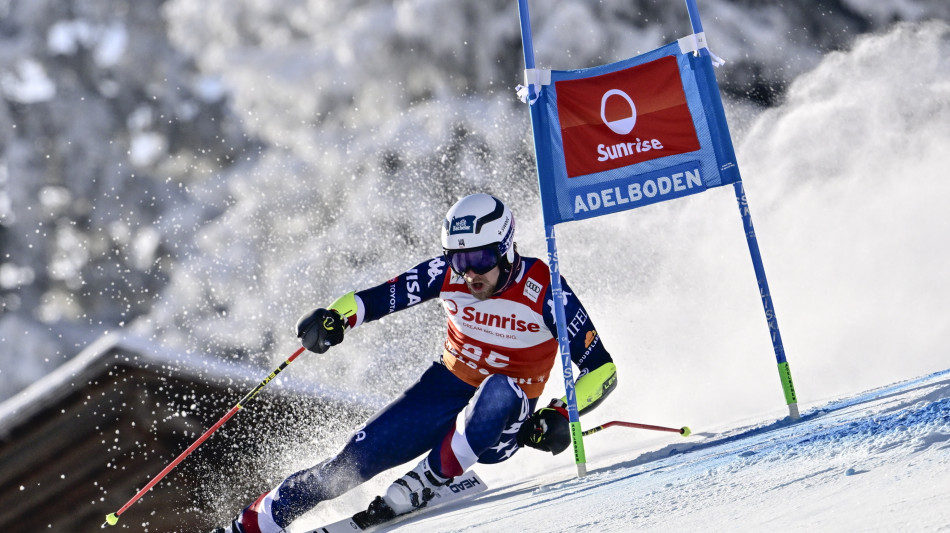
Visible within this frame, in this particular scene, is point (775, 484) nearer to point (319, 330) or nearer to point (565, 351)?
point (565, 351)

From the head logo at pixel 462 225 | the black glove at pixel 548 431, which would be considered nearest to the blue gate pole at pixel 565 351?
the black glove at pixel 548 431

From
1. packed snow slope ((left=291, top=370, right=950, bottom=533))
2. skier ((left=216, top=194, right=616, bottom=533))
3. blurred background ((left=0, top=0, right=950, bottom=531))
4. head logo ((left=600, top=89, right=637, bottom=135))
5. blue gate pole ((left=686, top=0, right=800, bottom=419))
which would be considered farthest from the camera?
blurred background ((left=0, top=0, right=950, bottom=531))

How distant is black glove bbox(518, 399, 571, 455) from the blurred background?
116 cm

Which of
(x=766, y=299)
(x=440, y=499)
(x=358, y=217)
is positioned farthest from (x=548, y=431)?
(x=358, y=217)

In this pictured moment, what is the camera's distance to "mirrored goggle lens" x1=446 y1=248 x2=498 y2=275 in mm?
3674

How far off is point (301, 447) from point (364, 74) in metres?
16.0

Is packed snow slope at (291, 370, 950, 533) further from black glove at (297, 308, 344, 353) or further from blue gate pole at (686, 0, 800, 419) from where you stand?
black glove at (297, 308, 344, 353)

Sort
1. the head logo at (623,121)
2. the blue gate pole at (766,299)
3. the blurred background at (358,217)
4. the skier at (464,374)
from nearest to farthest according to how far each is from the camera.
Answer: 1. the skier at (464,374)
2. the blue gate pole at (766,299)
3. the head logo at (623,121)
4. the blurred background at (358,217)

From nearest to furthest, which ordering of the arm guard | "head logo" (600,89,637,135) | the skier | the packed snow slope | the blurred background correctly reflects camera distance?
the packed snow slope → the skier → "head logo" (600,89,637,135) → the arm guard → the blurred background

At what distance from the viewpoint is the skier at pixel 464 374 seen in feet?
11.5

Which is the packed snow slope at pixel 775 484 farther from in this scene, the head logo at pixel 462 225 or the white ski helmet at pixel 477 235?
the head logo at pixel 462 225

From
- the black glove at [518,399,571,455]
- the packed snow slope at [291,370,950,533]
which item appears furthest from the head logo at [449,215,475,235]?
the packed snow slope at [291,370,950,533]

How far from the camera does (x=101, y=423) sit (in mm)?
5312

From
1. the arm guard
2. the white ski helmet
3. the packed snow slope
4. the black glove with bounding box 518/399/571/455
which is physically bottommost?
the packed snow slope
